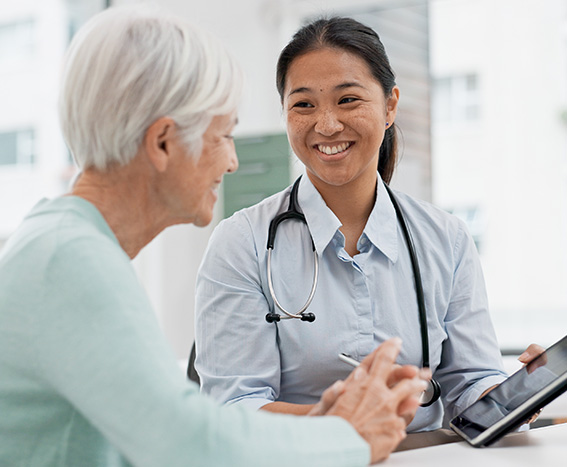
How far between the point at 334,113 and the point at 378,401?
2.51 feet

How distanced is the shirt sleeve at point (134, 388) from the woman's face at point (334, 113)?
78cm

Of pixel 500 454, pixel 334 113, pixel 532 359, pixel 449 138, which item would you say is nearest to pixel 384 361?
pixel 500 454

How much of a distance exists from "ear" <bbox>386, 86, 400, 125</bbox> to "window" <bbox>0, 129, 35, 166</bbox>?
2.66 metres

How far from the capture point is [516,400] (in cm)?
104

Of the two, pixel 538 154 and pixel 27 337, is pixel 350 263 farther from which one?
pixel 538 154

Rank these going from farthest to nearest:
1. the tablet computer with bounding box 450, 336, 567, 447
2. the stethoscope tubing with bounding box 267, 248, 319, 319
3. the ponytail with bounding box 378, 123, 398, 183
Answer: the ponytail with bounding box 378, 123, 398, 183
the stethoscope tubing with bounding box 267, 248, 319, 319
the tablet computer with bounding box 450, 336, 567, 447

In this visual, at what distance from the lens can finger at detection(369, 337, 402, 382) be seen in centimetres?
88

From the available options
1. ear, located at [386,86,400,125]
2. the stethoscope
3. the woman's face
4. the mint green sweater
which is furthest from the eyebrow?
the mint green sweater

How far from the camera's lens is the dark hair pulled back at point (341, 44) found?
1461 mm

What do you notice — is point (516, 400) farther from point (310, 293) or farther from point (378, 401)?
point (310, 293)

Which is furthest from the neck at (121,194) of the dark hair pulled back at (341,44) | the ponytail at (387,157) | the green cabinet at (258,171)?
the green cabinet at (258,171)

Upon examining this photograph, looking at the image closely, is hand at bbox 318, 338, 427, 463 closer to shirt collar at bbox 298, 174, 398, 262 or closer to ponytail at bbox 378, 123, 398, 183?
shirt collar at bbox 298, 174, 398, 262

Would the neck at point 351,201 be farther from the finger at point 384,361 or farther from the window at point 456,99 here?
the window at point 456,99

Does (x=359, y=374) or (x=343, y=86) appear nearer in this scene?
(x=359, y=374)
